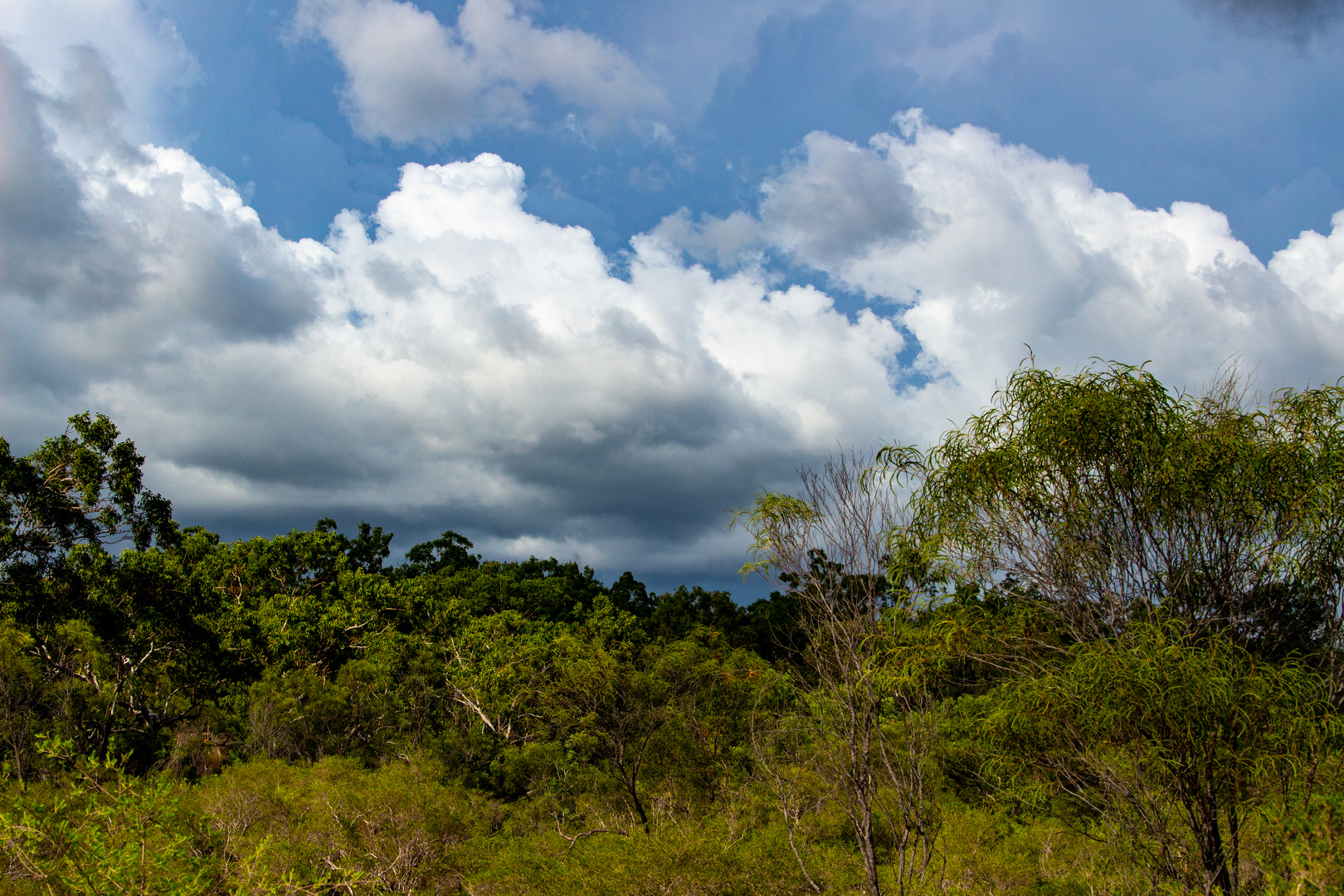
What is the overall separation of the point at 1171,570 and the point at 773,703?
743 inches

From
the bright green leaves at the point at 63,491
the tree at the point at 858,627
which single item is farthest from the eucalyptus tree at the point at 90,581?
the tree at the point at 858,627

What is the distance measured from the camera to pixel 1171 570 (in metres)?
7.57

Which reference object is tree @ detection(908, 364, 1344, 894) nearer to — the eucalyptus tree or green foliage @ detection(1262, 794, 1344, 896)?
green foliage @ detection(1262, 794, 1344, 896)

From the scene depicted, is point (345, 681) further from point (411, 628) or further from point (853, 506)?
point (853, 506)

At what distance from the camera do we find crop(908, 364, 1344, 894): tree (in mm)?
6336

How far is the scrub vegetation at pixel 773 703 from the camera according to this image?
661cm

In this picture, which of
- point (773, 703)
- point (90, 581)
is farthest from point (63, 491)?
point (773, 703)

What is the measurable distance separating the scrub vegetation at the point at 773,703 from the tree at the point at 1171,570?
0.03m

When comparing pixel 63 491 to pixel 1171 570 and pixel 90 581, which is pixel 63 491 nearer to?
pixel 90 581

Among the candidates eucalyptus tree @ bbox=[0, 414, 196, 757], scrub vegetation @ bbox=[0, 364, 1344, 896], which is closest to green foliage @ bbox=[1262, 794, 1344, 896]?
scrub vegetation @ bbox=[0, 364, 1344, 896]

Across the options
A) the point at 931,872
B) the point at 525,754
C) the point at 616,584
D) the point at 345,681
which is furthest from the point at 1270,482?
the point at 616,584

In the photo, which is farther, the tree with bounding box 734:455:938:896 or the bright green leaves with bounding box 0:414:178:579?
the bright green leaves with bounding box 0:414:178:579

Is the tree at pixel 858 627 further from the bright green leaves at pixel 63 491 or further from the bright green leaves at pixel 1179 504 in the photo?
the bright green leaves at pixel 63 491

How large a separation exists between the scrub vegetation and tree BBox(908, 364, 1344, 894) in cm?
3
